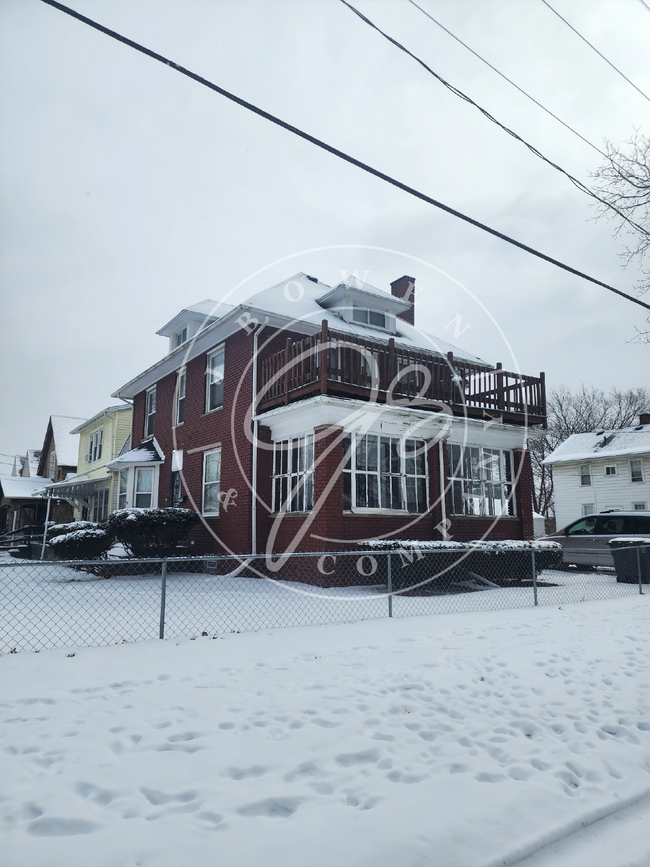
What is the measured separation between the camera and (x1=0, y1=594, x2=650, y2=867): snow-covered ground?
2635 mm

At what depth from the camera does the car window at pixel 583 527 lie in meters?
16.6

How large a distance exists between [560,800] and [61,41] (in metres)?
7.89

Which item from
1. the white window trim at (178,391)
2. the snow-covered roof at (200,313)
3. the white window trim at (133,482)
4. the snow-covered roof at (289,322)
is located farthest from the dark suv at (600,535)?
the white window trim at (133,482)

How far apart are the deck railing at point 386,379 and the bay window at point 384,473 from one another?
1060 mm

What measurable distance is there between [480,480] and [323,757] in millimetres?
11854

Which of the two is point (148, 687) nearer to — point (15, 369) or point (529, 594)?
point (529, 594)

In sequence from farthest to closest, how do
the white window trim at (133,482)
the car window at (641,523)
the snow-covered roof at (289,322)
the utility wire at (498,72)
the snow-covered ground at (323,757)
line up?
the white window trim at (133,482), the car window at (641,523), the snow-covered roof at (289,322), the utility wire at (498,72), the snow-covered ground at (323,757)

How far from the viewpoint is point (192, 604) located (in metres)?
9.42

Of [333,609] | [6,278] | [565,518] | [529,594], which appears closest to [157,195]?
[333,609]

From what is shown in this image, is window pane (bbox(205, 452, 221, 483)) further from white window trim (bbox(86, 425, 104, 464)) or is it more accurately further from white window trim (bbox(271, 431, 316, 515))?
white window trim (bbox(86, 425, 104, 464))

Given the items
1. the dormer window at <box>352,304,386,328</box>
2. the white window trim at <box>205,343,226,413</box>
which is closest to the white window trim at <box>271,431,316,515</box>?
the white window trim at <box>205,343,226,413</box>

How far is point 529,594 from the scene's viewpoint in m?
10.9

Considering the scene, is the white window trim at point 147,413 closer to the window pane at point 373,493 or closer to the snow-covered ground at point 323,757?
the window pane at point 373,493

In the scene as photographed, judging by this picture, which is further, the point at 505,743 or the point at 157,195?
the point at 157,195
